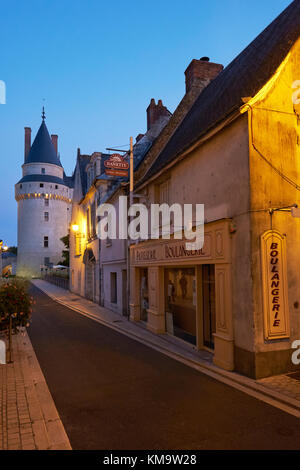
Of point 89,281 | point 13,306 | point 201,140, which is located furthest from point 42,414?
point 89,281

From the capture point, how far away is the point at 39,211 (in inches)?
2452

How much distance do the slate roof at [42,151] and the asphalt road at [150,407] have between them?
58.6 metres

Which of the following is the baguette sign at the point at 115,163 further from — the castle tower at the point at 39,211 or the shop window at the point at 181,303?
the castle tower at the point at 39,211

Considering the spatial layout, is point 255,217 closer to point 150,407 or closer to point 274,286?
point 274,286

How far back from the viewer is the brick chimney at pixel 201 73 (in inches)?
612

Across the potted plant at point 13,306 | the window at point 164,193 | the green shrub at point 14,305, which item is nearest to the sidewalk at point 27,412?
the potted plant at point 13,306

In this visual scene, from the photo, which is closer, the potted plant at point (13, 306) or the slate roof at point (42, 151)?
the potted plant at point (13, 306)

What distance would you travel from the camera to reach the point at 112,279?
19406mm

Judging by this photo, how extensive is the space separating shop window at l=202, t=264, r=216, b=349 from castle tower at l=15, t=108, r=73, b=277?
5591cm

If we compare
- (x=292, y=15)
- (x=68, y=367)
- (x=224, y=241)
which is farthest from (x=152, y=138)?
(x=68, y=367)

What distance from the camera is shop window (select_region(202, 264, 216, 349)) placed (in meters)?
9.39

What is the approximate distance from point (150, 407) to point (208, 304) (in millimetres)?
4364

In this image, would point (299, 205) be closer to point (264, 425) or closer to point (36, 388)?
point (264, 425)

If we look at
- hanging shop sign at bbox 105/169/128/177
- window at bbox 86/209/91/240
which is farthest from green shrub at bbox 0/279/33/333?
A: window at bbox 86/209/91/240
